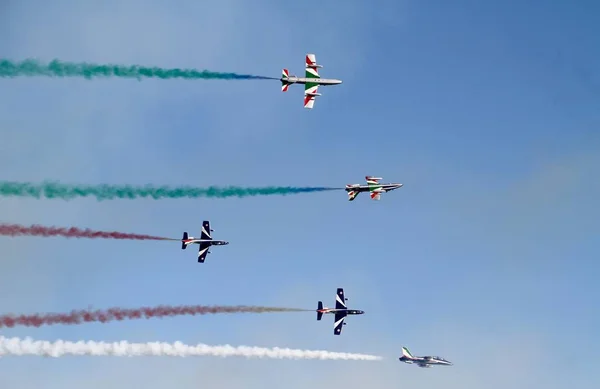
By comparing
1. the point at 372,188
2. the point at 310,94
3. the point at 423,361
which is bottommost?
the point at 423,361

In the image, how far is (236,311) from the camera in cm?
13425

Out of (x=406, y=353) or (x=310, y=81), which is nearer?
(x=310, y=81)

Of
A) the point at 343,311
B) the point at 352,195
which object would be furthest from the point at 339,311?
the point at 352,195

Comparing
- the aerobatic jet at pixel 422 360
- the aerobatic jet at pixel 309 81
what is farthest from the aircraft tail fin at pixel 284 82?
the aerobatic jet at pixel 422 360

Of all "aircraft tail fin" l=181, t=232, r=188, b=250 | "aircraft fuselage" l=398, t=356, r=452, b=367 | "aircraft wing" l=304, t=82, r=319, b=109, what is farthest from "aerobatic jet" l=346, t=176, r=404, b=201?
"aircraft fuselage" l=398, t=356, r=452, b=367

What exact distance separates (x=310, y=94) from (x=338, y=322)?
47104 mm

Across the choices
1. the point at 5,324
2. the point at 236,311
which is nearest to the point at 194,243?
the point at 236,311

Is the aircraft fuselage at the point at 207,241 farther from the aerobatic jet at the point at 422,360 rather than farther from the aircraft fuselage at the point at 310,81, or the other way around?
the aerobatic jet at the point at 422,360

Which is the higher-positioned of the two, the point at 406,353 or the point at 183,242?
the point at 183,242

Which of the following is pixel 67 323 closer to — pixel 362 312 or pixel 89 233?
pixel 89 233

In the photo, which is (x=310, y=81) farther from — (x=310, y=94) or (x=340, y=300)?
(x=340, y=300)

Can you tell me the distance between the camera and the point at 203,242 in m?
152

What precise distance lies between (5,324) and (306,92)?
64.4 metres

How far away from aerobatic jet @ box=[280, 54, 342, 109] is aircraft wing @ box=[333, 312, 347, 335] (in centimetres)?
4479
